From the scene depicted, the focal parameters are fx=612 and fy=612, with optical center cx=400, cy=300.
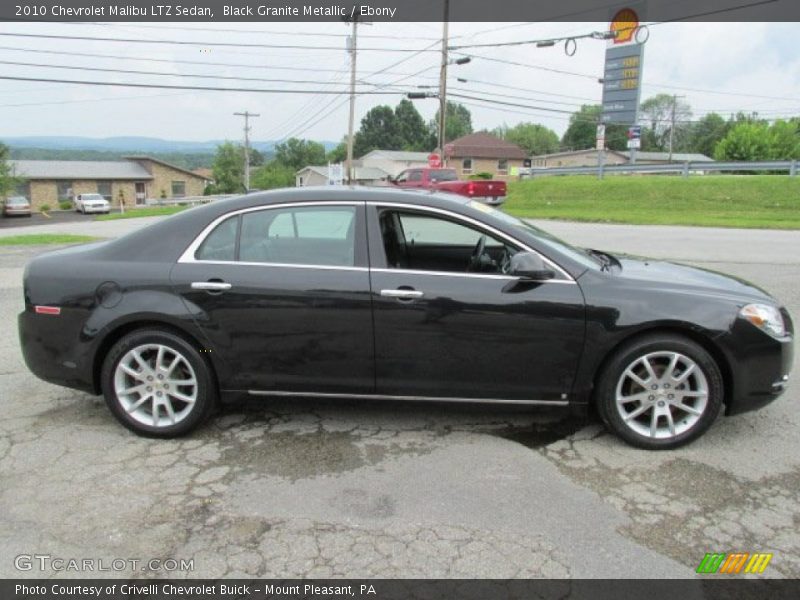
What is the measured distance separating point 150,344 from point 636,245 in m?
12.1

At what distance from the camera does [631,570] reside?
102 inches

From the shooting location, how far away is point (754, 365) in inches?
139

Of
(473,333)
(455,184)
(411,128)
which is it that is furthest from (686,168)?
(411,128)

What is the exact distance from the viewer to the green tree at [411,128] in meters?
123

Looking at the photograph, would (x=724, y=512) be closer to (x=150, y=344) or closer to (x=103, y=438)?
(x=150, y=344)

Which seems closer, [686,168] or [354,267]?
[354,267]

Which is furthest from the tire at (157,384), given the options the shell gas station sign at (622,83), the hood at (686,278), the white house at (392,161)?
the white house at (392,161)

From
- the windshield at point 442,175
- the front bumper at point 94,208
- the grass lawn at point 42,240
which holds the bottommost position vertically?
the front bumper at point 94,208

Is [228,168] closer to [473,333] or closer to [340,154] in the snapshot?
[340,154]

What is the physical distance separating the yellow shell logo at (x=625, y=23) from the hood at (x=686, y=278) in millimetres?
20304

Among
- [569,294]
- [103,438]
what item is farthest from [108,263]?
[569,294]

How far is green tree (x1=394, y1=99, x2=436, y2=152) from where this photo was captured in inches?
4825

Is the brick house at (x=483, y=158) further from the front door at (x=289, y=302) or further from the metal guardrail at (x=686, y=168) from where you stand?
the front door at (x=289, y=302)

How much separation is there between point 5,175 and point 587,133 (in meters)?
94.4
